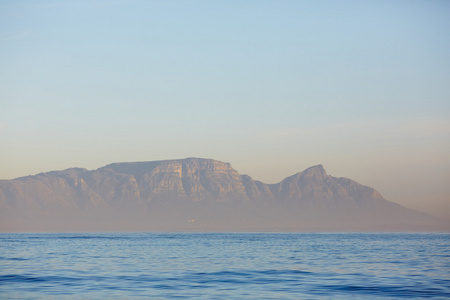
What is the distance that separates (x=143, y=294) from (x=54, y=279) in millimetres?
10758

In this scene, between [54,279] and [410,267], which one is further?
[410,267]

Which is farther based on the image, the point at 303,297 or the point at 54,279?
the point at 54,279

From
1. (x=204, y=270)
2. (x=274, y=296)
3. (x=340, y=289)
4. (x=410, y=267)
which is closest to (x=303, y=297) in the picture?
(x=274, y=296)

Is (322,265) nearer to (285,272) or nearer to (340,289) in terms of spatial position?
(285,272)

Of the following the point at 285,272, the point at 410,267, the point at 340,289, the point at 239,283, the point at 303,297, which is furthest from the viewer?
the point at 410,267

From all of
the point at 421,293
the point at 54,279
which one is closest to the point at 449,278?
the point at 421,293

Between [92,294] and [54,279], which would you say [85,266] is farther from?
[92,294]

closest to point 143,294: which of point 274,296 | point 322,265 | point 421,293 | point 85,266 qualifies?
point 274,296

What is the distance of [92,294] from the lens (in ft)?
111

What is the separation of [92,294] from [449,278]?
24884 mm

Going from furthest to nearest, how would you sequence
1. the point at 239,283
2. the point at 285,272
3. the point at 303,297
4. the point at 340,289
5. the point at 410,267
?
the point at 410,267 < the point at 285,272 < the point at 239,283 < the point at 340,289 < the point at 303,297

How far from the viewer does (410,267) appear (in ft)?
169

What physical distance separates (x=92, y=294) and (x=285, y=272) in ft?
61.0

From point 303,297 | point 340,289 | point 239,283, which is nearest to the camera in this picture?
point 303,297
